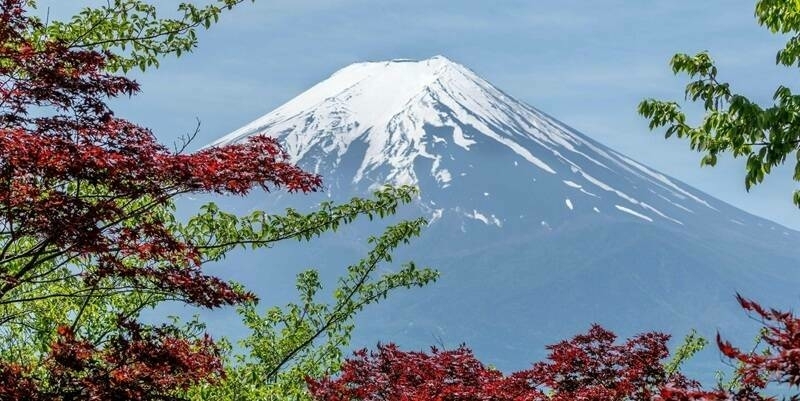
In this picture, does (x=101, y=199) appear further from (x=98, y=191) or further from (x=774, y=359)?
(x=774, y=359)

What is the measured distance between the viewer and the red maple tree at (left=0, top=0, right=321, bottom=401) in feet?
22.3

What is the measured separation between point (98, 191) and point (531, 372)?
6076 mm

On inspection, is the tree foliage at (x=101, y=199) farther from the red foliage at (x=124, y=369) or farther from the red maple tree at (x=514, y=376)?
the red maple tree at (x=514, y=376)

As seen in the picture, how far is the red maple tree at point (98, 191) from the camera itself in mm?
6785

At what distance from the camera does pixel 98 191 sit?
7414 mm

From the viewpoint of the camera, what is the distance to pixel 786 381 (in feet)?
14.4

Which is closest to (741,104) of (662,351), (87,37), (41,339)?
(662,351)

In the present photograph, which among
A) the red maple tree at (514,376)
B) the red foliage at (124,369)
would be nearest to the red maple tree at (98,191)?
the red foliage at (124,369)

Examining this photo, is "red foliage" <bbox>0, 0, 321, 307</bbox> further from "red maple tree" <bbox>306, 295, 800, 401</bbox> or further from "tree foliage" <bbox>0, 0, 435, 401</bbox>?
"red maple tree" <bbox>306, 295, 800, 401</bbox>

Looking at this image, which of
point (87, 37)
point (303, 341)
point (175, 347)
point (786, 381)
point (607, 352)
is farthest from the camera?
point (303, 341)

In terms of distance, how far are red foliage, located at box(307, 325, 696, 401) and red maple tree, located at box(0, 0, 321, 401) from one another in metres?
3.35

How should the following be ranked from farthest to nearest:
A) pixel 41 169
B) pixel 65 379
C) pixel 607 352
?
1. pixel 607 352
2. pixel 65 379
3. pixel 41 169

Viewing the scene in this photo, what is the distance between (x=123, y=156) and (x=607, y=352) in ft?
22.8

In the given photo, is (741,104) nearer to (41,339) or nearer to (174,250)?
(174,250)
